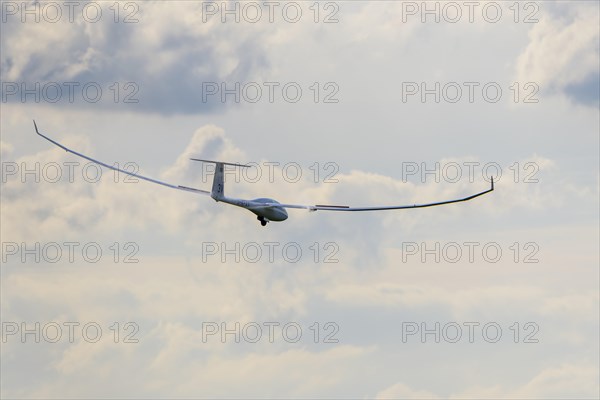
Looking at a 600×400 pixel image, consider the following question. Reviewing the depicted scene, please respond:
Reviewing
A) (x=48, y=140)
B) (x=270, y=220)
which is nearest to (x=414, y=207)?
(x=270, y=220)

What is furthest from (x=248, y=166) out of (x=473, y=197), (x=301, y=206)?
(x=473, y=197)

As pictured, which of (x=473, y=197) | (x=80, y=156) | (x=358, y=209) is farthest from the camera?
(x=80, y=156)

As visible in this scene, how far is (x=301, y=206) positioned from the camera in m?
173

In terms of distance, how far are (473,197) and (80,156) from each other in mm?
49020

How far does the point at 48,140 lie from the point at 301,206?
3191cm

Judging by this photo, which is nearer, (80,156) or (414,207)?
(414,207)

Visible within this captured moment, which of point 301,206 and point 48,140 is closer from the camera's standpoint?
point 301,206

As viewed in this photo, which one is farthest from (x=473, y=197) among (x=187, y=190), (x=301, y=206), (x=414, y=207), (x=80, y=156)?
(x=80, y=156)

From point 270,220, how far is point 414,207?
60.9 ft

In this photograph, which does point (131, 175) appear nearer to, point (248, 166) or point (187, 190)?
point (187, 190)

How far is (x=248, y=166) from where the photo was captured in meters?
165

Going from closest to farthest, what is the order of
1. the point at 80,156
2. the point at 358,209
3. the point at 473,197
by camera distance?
the point at 473,197 → the point at 358,209 → the point at 80,156

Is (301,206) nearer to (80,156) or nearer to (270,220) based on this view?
(270,220)

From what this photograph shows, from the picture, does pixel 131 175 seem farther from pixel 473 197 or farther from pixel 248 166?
pixel 473 197
